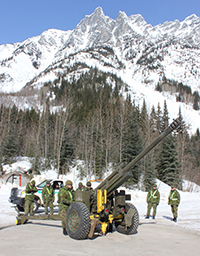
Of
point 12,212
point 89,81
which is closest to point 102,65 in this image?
point 89,81

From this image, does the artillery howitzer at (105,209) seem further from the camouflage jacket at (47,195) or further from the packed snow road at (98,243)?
the camouflage jacket at (47,195)

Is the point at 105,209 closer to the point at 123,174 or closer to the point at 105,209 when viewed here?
the point at 105,209

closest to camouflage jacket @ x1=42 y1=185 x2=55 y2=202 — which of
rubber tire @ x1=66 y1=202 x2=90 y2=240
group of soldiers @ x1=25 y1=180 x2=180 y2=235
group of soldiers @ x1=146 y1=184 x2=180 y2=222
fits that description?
group of soldiers @ x1=25 y1=180 x2=180 y2=235

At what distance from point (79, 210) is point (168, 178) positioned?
28.7 metres

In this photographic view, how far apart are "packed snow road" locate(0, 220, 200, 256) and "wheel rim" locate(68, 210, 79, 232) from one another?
333 mm

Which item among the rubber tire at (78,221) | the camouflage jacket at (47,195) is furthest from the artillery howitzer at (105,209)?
the camouflage jacket at (47,195)

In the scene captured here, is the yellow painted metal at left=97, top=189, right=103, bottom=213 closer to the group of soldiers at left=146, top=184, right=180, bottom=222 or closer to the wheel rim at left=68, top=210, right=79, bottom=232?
the wheel rim at left=68, top=210, right=79, bottom=232

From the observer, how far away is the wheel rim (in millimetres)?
6304

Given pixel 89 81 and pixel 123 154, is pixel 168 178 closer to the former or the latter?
pixel 123 154

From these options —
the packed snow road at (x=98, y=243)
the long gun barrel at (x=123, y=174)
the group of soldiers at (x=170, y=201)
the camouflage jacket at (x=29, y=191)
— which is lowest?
the packed snow road at (x=98, y=243)

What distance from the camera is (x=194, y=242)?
6.46m

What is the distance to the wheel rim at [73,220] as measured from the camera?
248 inches

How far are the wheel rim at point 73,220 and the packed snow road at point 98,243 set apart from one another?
33cm

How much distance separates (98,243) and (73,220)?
949 mm
